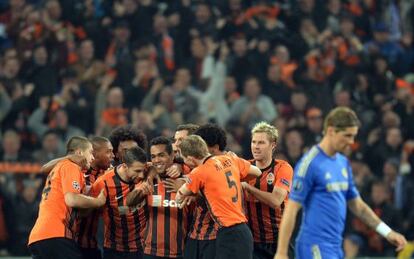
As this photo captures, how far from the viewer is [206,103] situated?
50.0 ft

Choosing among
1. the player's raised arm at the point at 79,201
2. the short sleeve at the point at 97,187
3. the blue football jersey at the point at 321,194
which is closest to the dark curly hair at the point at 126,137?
the short sleeve at the point at 97,187

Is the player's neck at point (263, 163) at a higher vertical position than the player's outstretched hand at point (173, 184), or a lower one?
higher

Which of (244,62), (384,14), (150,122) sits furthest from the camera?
(384,14)

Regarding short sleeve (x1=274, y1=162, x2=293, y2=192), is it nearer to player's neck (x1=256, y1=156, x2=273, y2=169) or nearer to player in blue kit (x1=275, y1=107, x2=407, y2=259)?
player's neck (x1=256, y1=156, x2=273, y2=169)

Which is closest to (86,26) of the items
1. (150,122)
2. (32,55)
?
(32,55)

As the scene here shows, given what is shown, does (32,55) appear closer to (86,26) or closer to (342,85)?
(86,26)

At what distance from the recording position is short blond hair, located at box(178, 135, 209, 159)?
8.74 metres

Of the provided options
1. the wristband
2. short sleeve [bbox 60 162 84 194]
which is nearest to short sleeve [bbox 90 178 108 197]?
short sleeve [bbox 60 162 84 194]

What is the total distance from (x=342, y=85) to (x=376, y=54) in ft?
3.27

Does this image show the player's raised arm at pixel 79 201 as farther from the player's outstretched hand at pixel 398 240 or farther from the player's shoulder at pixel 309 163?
the player's outstretched hand at pixel 398 240

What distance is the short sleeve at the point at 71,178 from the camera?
8.94 metres

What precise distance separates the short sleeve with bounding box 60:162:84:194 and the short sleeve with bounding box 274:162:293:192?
1.77m

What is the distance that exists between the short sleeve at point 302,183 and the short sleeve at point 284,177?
184 cm

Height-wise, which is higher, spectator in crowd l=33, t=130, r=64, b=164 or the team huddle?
spectator in crowd l=33, t=130, r=64, b=164
